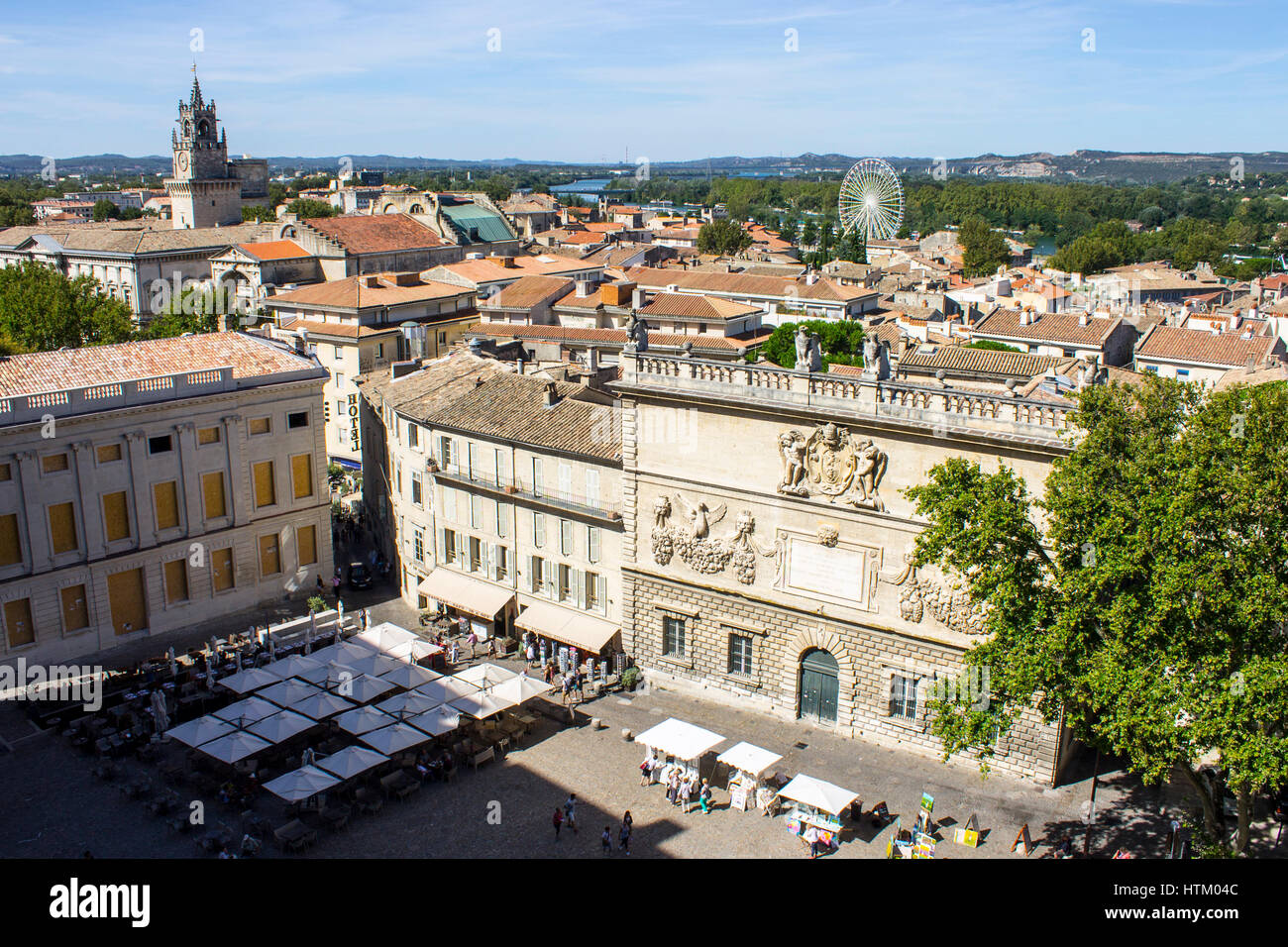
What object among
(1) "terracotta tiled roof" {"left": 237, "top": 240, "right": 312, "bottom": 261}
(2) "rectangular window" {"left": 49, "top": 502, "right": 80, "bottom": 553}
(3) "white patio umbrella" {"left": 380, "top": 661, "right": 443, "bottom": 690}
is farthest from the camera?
(1) "terracotta tiled roof" {"left": 237, "top": 240, "right": 312, "bottom": 261}

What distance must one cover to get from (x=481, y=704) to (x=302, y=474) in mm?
17225

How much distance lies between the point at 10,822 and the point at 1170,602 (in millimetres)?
29472

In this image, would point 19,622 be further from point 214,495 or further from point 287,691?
point 287,691

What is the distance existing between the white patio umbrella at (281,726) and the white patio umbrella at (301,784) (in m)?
2.05

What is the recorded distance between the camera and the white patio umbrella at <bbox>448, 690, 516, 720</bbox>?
107 ft

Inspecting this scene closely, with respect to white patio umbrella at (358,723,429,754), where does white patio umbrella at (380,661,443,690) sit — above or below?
above

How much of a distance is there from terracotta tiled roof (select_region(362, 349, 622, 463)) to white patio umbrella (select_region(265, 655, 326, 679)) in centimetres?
1048

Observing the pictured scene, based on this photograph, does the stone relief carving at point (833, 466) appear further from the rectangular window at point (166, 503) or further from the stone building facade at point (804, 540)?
the rectangular window at point (166, 503)

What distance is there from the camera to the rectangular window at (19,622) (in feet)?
123

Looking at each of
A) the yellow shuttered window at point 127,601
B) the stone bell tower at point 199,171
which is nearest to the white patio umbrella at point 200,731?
the yellow shuttered window at point 127,601

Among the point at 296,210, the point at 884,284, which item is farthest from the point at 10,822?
the point at 296,210

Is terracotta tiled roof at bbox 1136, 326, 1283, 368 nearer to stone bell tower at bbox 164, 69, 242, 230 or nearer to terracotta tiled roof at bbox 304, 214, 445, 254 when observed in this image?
terracotta tiled roof at bbox 304, 214, 445, 254

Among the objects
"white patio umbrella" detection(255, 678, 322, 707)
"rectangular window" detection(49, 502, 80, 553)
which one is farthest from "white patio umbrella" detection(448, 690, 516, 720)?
"rectangular window" detection(49, 502, 80, 553)
